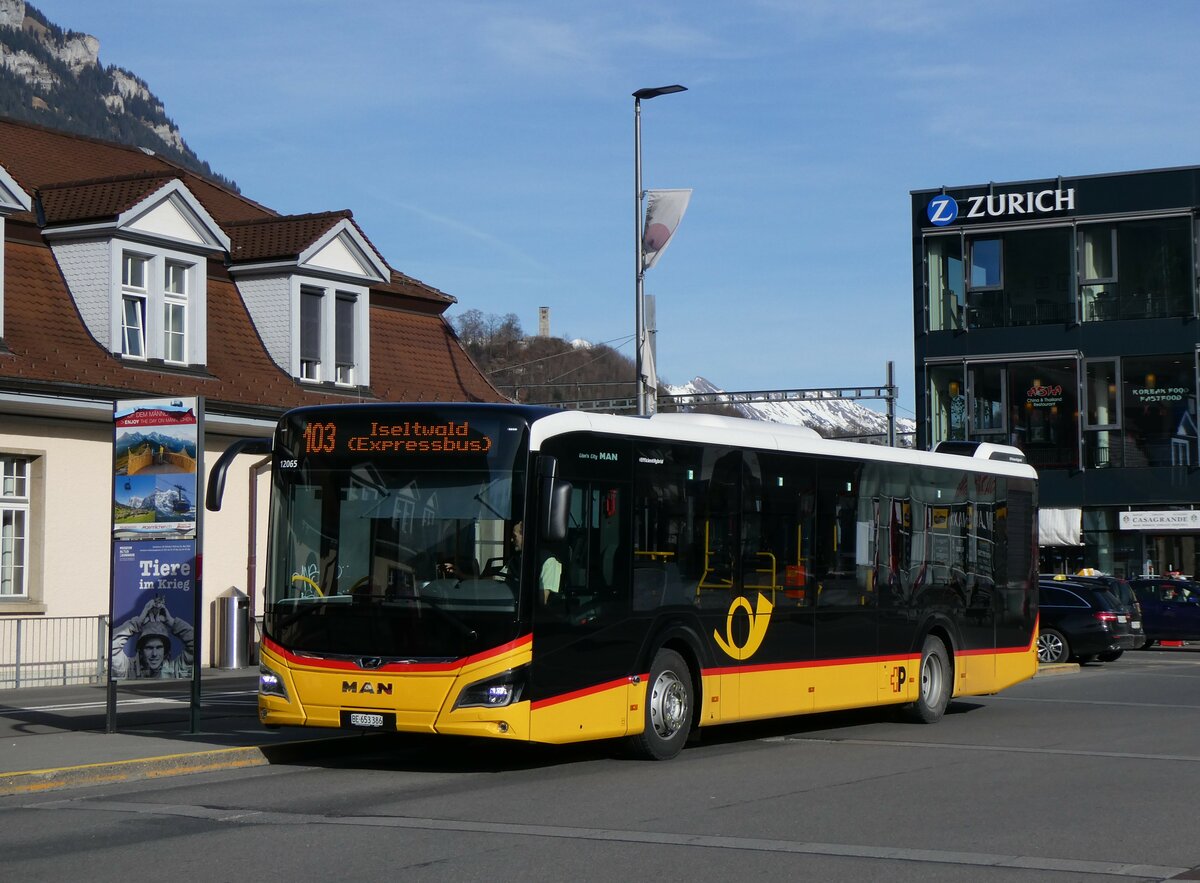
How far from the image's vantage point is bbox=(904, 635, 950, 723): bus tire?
58.0 ft

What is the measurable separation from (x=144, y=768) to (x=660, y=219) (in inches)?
669

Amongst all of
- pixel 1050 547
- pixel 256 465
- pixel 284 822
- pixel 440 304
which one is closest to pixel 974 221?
pixel 1050 547

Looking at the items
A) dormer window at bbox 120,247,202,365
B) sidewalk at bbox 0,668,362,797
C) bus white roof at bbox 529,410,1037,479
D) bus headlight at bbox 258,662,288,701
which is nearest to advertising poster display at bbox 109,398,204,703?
sidewalk at bbox 0,668,362,797

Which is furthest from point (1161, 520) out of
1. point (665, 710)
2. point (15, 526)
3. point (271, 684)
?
point (271, 684)

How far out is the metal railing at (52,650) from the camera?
21.9 metres

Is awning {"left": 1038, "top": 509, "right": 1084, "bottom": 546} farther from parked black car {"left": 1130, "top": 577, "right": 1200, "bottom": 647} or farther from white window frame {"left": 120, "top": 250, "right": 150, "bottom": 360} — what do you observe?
white window frame {"left": 120, "top": 250, "right": 150, "bottom": 360}

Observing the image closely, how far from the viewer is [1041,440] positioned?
4791cm

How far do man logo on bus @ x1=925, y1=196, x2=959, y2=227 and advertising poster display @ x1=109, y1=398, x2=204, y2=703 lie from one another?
124ft

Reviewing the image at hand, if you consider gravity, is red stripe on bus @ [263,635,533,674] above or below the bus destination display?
below

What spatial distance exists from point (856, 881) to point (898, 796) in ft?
11.2

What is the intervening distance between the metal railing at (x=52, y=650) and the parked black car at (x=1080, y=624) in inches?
660

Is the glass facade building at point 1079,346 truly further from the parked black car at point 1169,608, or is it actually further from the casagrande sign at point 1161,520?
the parked black car at point 1169,608

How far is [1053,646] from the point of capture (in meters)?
29.9

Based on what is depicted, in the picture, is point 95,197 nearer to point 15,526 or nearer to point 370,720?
point 15,526
